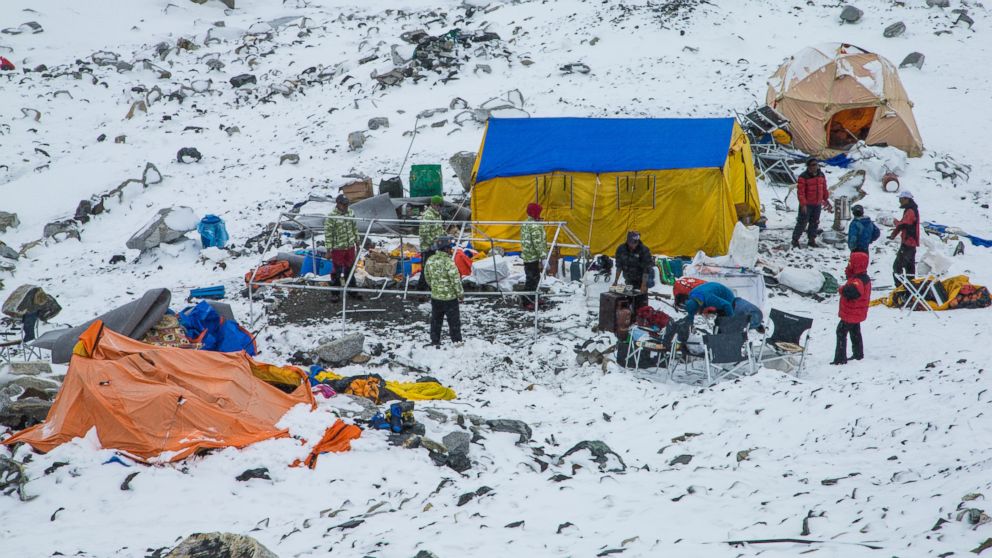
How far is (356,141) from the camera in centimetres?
2000

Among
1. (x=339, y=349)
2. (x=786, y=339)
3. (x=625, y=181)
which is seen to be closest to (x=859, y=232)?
(x=786, y=339)

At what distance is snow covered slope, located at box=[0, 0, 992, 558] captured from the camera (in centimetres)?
628

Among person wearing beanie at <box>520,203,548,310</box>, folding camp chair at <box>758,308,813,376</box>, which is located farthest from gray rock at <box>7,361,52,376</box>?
folding camp chair at <box>758,308,813,376</box>

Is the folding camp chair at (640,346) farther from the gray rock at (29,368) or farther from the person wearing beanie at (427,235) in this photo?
the gray rock at (29,368)

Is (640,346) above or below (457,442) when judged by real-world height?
above

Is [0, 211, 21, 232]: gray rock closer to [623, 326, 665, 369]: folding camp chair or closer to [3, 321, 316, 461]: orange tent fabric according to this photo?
[3, 321, 316, 461]: orange tent fabric

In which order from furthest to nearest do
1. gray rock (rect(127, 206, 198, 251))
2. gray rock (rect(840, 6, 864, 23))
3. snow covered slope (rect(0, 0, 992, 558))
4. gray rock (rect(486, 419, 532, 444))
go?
1. gray rock (rect(840, 6, 864, 23))
2. gray rock (rect(127, 206, 198, 251))
3. gray rock (rect(486, 419, 532, 444))
4. snow covered slope (rect(0, 0, 992, 558))

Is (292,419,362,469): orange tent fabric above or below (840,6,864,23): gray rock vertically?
below

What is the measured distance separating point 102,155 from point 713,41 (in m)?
17.3

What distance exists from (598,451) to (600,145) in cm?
780

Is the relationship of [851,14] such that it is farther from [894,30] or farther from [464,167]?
[464,167]

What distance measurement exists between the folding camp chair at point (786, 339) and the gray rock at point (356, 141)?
12653 millimetres

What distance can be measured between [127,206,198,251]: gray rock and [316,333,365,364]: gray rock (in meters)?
7.01

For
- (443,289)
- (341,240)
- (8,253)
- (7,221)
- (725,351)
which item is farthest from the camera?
(7,221)
